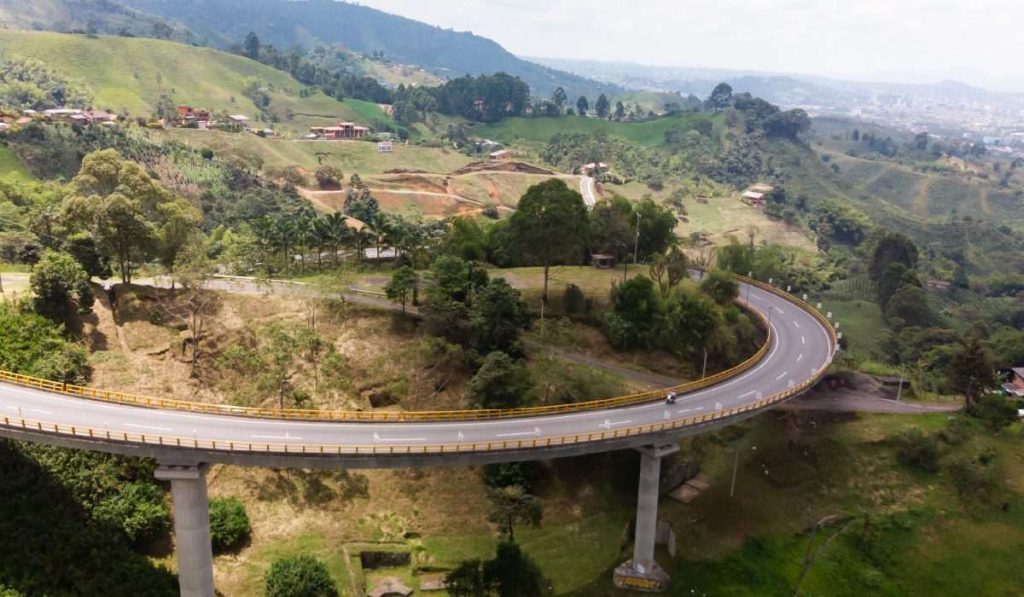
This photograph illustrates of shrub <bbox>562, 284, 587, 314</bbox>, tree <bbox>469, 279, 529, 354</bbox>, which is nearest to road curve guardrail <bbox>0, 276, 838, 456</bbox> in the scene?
tree <bbox>469, 279, 529, 354</bbox>

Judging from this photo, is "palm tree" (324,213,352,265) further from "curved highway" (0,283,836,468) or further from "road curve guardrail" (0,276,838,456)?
"curved highway" (0,283,836,468)

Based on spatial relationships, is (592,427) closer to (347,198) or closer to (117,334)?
(117,334)

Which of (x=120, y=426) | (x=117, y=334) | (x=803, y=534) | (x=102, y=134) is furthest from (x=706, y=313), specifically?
(x=102, y=134)

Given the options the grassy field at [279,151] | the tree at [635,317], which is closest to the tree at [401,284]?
the tree at [635,317]

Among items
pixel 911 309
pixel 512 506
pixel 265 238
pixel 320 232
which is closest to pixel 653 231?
pixel 320 232

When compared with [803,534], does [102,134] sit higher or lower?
higher

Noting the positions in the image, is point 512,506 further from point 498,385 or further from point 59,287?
point 59,287

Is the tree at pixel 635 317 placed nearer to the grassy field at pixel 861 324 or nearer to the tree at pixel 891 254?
the grassy field at pixel 861 324
